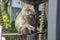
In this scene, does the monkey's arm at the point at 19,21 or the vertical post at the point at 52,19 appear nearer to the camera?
the vertical post at the point at 52,19

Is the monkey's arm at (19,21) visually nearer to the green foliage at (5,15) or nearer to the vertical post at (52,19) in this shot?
the green foliage at (5,15)

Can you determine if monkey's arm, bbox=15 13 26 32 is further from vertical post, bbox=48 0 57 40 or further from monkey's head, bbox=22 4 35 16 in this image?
vertical post, bbox=48 0 57 40

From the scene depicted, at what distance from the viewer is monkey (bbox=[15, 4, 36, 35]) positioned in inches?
53.9

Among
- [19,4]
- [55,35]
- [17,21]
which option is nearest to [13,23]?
[17,21]

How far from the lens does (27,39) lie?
1.38 meters

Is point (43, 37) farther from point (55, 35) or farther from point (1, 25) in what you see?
point (1, 25)

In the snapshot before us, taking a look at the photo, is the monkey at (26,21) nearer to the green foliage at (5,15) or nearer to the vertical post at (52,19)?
the green foliage at (5,15)

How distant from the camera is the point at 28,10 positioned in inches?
54.5

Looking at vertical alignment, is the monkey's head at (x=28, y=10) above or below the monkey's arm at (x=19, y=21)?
above

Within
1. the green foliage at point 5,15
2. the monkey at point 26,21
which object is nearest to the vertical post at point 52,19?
the monkey at point 26,21

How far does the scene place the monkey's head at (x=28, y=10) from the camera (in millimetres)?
1368

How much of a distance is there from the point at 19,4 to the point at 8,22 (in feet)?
0.60

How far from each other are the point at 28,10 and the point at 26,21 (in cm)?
10

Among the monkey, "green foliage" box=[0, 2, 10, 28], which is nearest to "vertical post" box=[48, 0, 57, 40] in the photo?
the monkey
